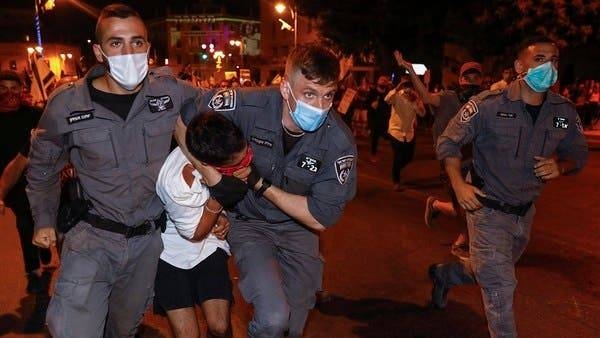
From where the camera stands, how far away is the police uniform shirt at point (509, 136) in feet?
12.7

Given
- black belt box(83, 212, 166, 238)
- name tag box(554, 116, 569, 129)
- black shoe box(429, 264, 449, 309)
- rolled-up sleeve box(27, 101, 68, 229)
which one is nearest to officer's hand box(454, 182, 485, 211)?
name tag box(554, 116, 569, 129)

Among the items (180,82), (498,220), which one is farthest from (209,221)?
(498,220)

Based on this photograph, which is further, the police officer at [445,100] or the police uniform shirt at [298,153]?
the police officer at [445,100]

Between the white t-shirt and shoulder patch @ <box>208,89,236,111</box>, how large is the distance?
0.31 metres

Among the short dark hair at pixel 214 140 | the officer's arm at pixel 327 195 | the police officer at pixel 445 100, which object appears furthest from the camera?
the police officer at pixel 445 100

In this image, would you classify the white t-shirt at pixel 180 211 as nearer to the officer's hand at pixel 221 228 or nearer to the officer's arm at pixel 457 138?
the officer's hand at pixel 221 228

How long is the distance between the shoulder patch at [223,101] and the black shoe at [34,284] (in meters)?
3.08

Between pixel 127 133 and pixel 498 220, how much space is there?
2356 millimetres

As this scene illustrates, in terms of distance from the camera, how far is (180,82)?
3.34m

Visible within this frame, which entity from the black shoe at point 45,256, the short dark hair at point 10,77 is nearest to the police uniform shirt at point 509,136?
the short dark hair at point 10,77

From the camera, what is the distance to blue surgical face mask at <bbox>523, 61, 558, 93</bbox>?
3.86m

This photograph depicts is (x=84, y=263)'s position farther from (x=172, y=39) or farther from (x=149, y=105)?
(x=172, y=39)

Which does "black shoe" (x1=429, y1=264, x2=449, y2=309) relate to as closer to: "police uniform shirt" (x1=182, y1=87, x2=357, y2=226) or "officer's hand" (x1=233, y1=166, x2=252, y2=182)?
"police uniform shirt" (x1=182, y1=87, x2=357, y2=226)

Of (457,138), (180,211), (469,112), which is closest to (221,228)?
(180,211)
